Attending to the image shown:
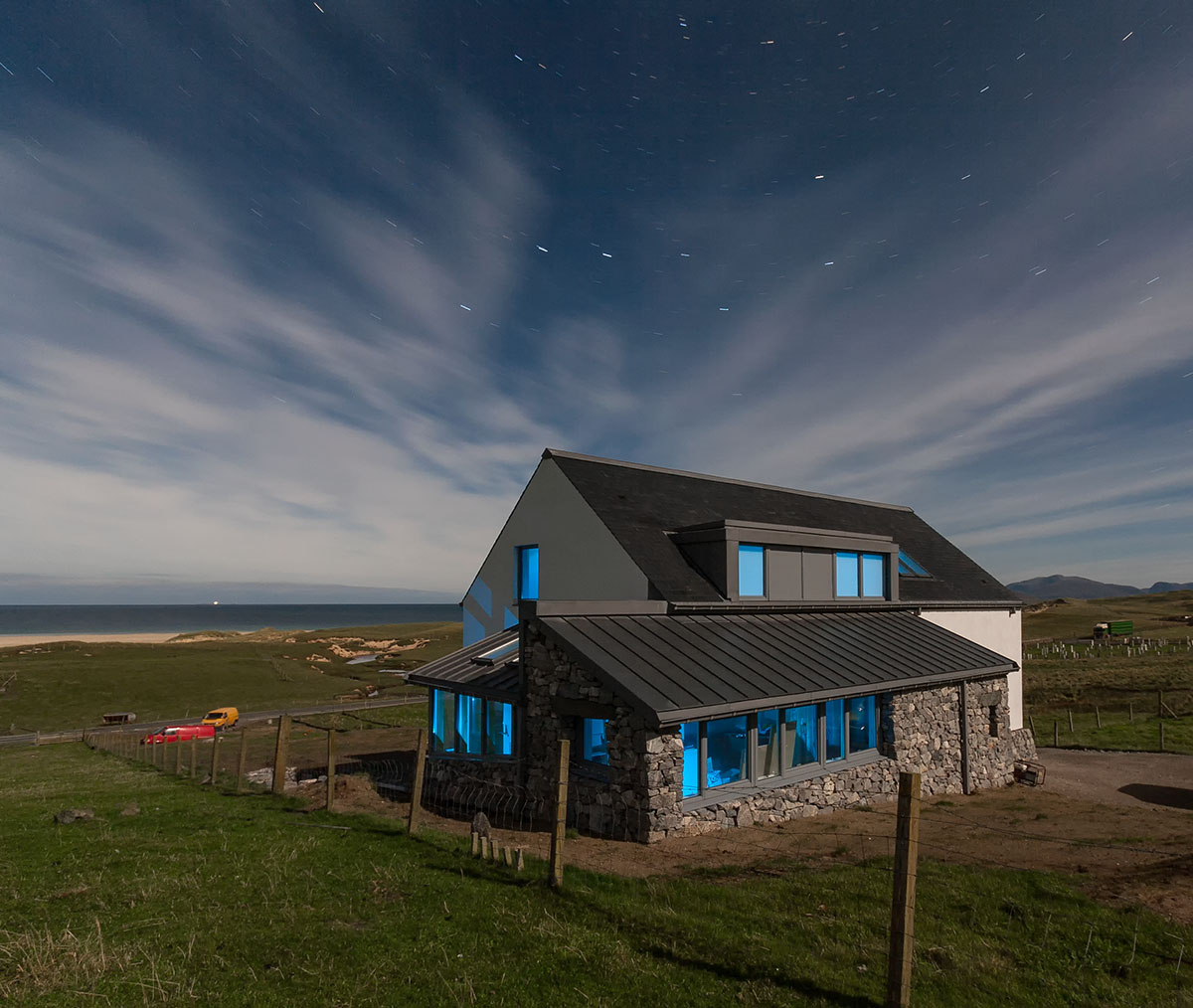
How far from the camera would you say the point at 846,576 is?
24.2 metres

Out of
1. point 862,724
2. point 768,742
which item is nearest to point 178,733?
point 768,742

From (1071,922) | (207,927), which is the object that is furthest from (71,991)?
(1071,922)

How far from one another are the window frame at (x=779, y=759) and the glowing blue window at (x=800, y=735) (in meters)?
0.06

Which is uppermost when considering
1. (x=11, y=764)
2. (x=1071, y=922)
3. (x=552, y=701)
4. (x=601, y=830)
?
(x=552, y=701)

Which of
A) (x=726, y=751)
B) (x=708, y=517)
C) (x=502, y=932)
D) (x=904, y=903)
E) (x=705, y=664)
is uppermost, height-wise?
(x=708, y=517)

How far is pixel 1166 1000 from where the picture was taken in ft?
22.6

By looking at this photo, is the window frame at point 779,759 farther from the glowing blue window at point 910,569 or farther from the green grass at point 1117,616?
the green grass at point 1117,616

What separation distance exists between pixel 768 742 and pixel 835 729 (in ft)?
9.41

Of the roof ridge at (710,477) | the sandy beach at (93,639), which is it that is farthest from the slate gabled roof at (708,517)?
the sandy beach at (93,639)

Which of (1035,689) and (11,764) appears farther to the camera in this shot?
(1035,689)

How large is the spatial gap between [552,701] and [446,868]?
5500 mm

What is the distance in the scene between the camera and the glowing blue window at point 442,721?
20031 millimetres

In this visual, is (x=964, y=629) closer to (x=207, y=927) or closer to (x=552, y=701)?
(x=552, y=701)

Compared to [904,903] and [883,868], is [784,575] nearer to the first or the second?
[883,868]
